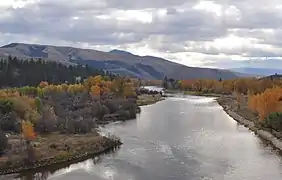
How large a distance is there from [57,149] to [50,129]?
10.6m

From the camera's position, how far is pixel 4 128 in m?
53.2

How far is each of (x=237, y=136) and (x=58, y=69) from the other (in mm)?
82046

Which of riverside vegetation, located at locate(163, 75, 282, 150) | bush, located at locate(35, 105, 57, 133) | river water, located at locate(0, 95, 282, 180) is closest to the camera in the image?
river water, located at locate(0, 95, 282, 180)

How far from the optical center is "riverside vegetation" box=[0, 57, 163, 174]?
40.8 meters

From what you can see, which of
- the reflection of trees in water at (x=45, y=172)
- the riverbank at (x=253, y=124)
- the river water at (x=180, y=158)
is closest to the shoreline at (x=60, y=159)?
the reflection of trees in water at (x=45, y=172)

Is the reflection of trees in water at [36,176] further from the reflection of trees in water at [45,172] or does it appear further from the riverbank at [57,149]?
the riverbank at [57,149]

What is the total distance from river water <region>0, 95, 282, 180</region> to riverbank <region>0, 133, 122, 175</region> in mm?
1424

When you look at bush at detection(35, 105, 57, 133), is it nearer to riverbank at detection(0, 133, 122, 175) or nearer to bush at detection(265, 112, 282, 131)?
riverbank at detection(0, 133, 122, 175)

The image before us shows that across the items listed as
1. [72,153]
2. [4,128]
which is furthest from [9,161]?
[4,128]

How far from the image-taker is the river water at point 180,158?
119 feet

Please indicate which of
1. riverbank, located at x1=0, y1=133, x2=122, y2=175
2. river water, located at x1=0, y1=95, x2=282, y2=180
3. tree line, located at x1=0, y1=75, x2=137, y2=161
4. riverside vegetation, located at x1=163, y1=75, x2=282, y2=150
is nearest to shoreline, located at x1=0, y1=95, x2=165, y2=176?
riverbank, located at x1=0, y1=133, x2=122, y2=175

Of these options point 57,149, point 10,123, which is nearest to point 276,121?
point 57,149

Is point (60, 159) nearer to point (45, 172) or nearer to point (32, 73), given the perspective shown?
point (45, 172)

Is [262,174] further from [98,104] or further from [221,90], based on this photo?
[221,90]
